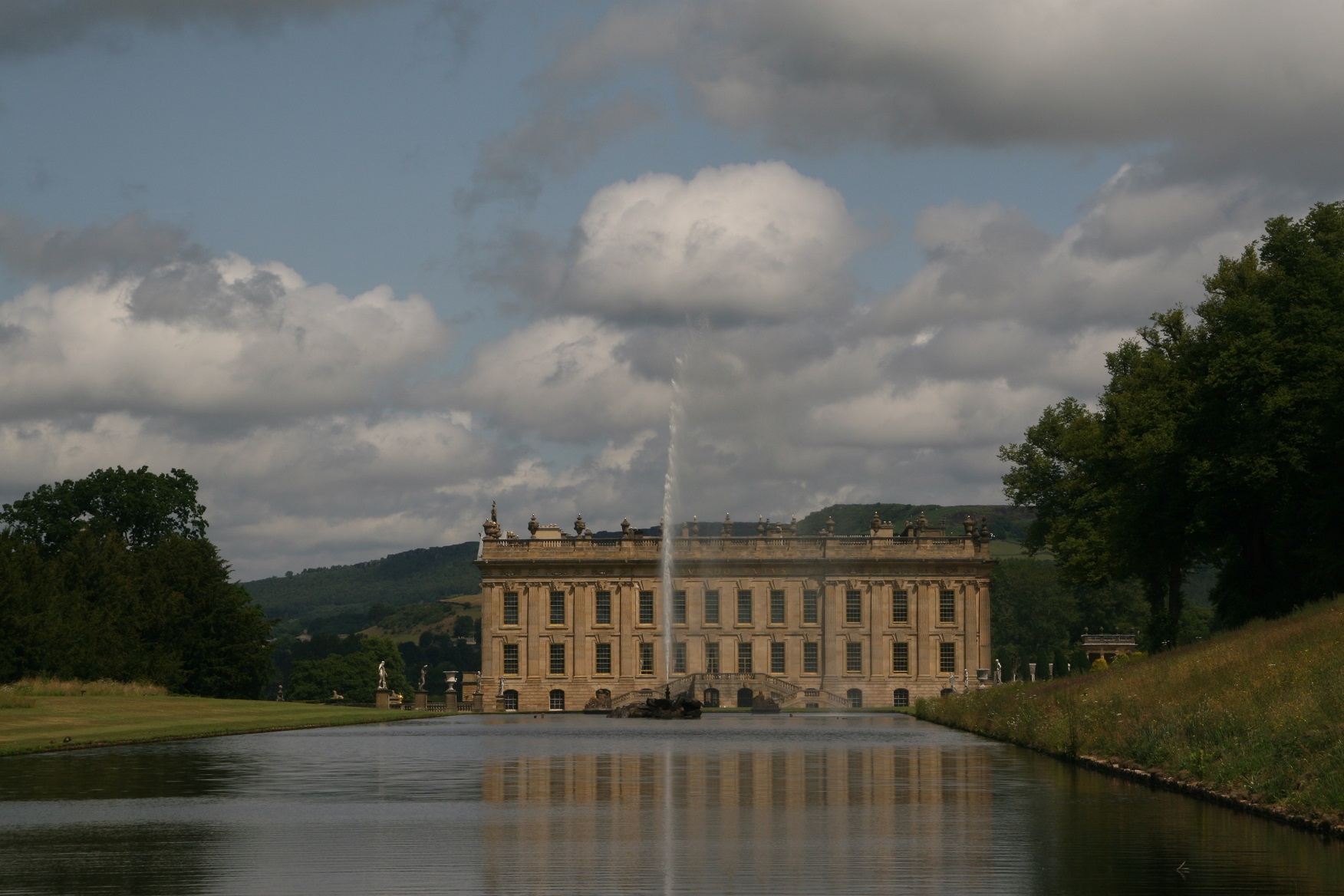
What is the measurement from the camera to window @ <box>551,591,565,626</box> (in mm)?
108812

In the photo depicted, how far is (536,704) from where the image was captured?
352 ft

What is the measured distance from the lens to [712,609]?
10750 cm

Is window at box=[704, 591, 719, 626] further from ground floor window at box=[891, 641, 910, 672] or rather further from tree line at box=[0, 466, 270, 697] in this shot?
tree line at box=[0, 466, 270, 697]

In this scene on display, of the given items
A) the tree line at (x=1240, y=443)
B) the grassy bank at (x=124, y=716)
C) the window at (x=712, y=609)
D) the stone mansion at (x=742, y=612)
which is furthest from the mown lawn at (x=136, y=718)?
the window at (x=712, y=609)

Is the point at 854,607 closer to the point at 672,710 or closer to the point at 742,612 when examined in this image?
the point at 742,612

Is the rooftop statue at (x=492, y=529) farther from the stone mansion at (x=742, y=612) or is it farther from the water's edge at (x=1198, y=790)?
the water's edge at (x=1198, y=790)

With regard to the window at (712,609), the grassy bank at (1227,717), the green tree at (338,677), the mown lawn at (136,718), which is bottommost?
the green tree at (338,677)

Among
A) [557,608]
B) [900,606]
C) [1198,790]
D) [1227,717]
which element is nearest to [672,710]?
[1227,717]

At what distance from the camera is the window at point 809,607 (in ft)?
350

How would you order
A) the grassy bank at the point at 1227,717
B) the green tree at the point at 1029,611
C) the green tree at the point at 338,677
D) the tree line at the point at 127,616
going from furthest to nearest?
the green tree at the point at 338,677 → the green tree at the point at 1029,611 → the tree line at the point at 127,616 → the grassy bank at the point at 1227,717

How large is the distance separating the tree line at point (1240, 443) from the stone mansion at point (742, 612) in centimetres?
3973

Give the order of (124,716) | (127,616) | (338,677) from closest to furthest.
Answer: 1. (124,716)
2. (127,616)
3. (338,677)

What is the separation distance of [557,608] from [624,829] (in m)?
91.3

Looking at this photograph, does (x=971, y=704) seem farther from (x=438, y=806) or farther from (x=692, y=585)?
(x=692, y=585)
